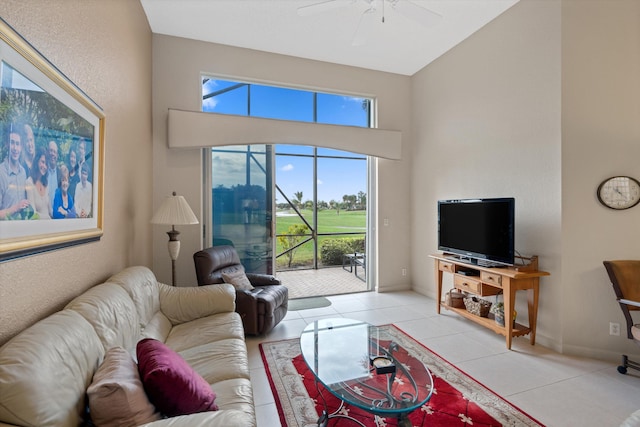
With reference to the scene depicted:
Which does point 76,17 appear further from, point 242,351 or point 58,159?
point 242,351

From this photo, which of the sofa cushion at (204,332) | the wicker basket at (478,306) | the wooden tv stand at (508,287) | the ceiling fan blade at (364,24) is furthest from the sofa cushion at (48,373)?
the wicker basket at (478,306)


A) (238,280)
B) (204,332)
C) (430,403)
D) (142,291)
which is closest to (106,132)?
(142,291)

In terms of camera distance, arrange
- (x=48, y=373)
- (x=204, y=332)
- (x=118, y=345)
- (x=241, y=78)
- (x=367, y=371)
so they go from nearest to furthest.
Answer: (x=48, y=373) → (x=118, y=345) → (x=367, y=371) → (x=204, y=332) → (x=241, y=78)

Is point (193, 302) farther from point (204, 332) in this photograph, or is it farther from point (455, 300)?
point (455, 300)

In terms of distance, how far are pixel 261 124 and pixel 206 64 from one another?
103cm

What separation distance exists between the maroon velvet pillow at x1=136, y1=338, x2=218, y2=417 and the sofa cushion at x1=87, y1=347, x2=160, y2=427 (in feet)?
0.11

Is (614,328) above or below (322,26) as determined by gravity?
below

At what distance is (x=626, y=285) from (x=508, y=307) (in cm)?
87

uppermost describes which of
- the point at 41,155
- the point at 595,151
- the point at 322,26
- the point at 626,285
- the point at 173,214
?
the point at 322,26

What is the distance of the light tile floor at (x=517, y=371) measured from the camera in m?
1.93

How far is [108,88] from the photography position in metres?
2.14

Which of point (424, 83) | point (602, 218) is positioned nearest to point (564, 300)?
point (602, 218)

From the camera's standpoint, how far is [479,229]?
10.4 feet

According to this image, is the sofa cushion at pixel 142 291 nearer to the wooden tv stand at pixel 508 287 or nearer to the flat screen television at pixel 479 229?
the wooden tv stand at pixel 508 287
